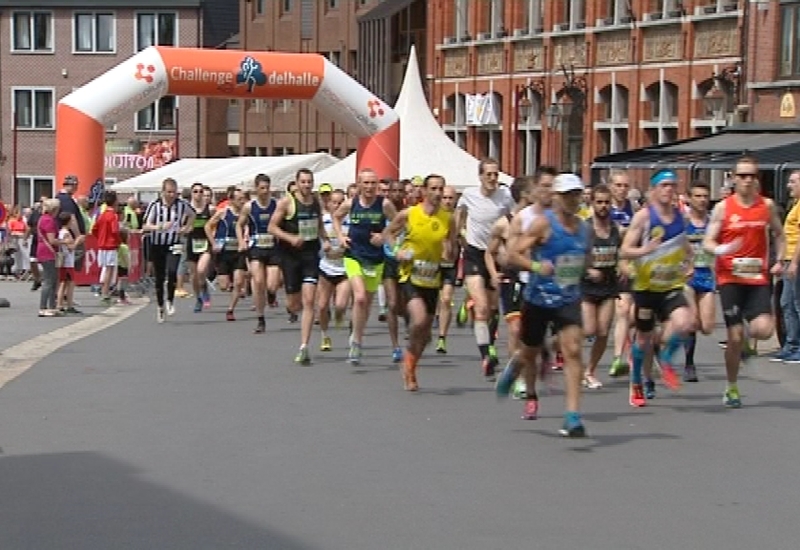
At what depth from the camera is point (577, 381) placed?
10312 mm

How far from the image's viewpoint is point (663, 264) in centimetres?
1203

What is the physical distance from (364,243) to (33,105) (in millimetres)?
57149

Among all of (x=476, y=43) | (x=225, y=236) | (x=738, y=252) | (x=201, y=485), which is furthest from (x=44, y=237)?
(x=476, y=43)

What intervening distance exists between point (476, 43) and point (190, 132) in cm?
2138

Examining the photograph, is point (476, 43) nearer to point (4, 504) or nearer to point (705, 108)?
point (705, 108)

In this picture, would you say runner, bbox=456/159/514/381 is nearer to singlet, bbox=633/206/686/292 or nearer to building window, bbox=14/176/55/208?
singlet, bbox=633/206/686/292

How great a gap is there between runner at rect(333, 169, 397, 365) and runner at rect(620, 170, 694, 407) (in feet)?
11.2

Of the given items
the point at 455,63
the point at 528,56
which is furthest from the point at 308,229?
the point at 455,63

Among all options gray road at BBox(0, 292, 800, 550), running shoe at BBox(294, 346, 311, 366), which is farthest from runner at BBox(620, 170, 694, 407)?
running shoe at BBox(294, 346, 311, 366)

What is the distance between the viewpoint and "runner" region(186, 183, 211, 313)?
77.6ft

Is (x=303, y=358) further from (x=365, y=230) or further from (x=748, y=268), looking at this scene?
(x=748, y=268)

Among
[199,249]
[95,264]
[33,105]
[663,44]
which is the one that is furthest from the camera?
[33,105]

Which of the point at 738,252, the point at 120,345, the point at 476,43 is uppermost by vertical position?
the point at 476,43

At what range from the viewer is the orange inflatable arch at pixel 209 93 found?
95.2ft
